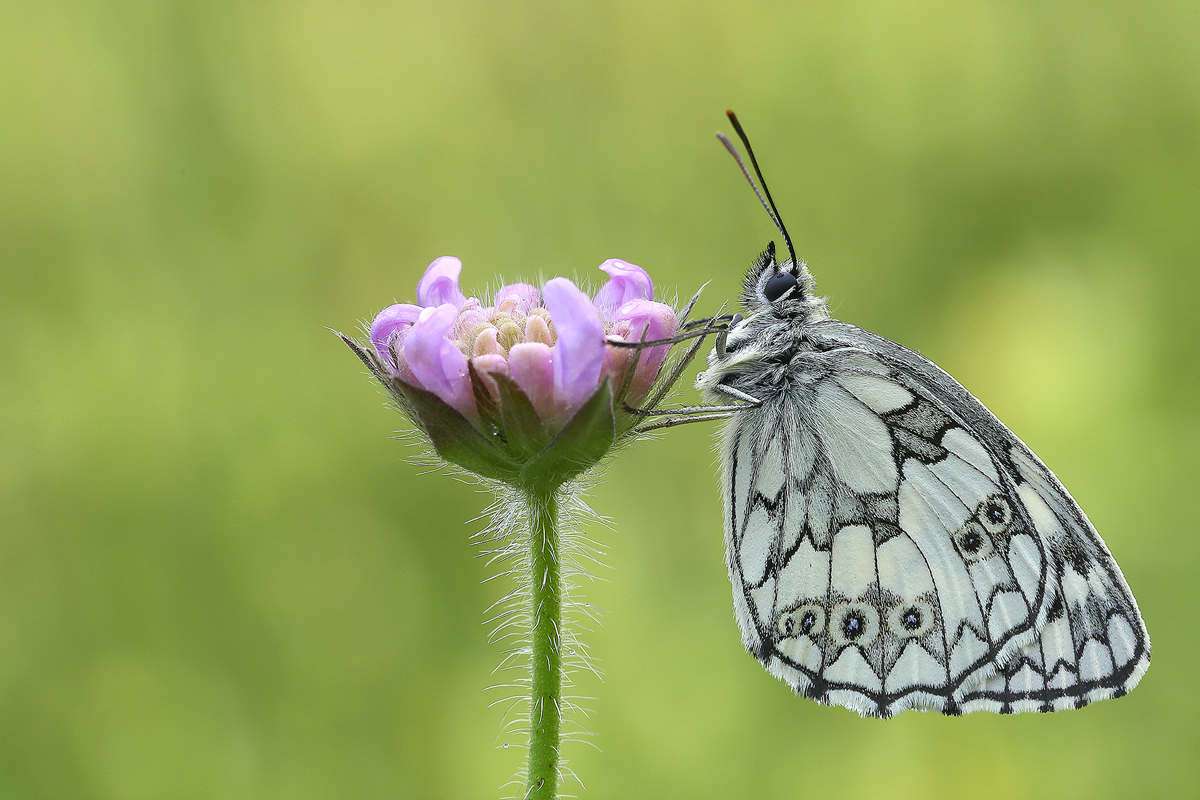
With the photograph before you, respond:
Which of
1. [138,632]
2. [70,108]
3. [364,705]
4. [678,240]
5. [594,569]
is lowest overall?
[364,705]

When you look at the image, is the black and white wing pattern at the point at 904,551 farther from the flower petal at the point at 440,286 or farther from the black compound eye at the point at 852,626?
the flower petal at the point at 440,286

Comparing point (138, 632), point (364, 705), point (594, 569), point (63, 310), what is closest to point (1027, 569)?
point (594, 569)

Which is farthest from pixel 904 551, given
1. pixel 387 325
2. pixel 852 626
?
pixel 387 325

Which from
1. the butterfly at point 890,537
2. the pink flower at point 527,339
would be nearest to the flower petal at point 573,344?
the pink flower at point 527,339

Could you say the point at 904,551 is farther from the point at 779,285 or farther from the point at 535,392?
the point at 535,392

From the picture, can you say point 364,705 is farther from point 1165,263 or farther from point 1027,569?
point 1165,263

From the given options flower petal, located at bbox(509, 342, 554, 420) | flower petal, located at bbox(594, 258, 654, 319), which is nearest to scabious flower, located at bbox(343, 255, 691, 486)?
flower petal, located at bbox(509, 342, 554, 420)
